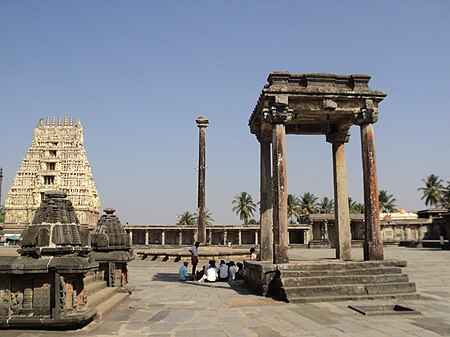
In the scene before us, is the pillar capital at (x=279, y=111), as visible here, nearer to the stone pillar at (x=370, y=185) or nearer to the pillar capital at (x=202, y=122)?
the stone pillar at (x=370, y=185)

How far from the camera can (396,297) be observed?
9.76 meters

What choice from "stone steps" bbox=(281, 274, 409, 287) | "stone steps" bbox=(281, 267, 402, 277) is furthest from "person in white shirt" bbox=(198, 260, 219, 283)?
"stone steps" bbox=(281, 274, 409, 287)

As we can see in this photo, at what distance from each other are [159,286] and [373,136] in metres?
8.17

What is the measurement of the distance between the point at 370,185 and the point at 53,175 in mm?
55828

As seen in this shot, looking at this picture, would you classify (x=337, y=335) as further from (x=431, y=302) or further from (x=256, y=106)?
(x=256, y=106)

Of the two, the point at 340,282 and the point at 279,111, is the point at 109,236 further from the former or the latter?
the point at 340,282

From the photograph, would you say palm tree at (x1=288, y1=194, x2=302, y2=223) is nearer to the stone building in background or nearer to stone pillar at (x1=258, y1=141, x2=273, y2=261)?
the stone building in background

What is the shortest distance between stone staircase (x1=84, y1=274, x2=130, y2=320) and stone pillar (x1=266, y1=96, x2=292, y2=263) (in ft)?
13.7

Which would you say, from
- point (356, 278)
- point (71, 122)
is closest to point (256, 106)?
point (356, 278)

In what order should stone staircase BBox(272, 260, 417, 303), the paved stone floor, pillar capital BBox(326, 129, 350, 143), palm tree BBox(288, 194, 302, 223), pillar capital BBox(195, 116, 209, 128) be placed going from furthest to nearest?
palm tree BBox(288, 194, 302, 223) → pillar capital BBox(195, 116, 209, 128) → pillar capital BBox(326, 129, 350, 143) → stone staircase BBox(272, 260, 417, 303) → the paved stone floor

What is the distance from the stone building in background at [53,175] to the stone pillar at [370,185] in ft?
167

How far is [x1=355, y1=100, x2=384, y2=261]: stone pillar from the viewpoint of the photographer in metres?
11.3

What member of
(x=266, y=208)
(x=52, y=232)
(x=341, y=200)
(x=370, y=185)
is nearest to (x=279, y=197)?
(x=266, y=208)

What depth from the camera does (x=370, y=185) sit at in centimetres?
1149
